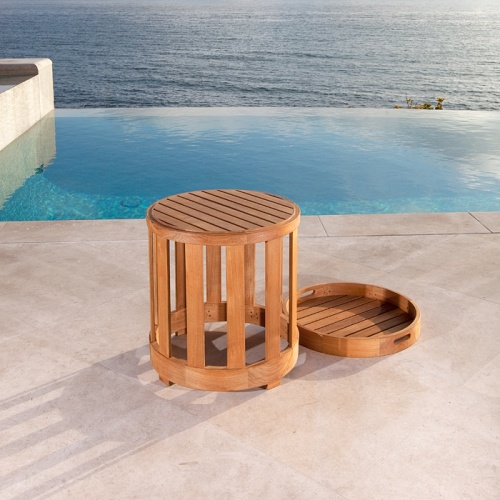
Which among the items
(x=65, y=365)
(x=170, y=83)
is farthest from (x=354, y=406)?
(x=170, y=83)

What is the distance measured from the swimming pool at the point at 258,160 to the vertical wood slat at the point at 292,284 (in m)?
4.67

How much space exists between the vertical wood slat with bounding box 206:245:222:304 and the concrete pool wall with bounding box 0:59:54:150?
6.80 meters

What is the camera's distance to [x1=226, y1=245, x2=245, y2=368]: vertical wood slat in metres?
3.35

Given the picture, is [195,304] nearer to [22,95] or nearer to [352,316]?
[352,316]

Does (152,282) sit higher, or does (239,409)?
(152,282)

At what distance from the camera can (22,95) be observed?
1138 cm

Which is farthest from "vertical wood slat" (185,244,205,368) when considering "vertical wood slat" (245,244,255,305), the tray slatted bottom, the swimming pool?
the swimming pool

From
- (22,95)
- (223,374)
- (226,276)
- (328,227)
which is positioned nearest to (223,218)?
(226,276)

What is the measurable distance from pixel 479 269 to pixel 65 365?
2.96 m

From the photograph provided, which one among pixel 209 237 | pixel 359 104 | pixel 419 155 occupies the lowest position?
pixel 359 104

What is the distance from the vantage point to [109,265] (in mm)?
5293

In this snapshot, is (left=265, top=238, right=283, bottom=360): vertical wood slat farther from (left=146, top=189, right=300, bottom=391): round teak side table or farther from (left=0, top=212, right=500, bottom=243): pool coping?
(left=0, top=212, right=500, bottom=243): pool coping

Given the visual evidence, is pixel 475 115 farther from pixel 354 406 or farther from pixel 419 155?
pixel 354 406

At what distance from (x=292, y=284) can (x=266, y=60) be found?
233 feet
